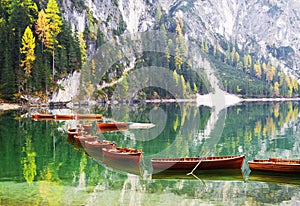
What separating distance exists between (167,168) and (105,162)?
22.0 feet

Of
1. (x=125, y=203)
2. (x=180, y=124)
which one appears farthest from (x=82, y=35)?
(x=125, y=203)

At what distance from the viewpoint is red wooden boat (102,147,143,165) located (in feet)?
112

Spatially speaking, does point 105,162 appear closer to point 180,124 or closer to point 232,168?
point 232,168

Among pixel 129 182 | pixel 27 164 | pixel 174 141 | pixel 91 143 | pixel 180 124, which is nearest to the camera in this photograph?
pixel 129 182

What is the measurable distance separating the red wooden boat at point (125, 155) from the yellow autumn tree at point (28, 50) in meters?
79.0

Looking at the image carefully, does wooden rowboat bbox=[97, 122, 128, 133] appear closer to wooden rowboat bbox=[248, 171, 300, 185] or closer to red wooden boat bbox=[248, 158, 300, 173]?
red wooden boat bbox=[248, 158, 300, 173]

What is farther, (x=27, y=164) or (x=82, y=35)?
(x=82, y=35)

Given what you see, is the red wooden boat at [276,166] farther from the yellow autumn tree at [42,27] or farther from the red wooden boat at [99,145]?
the yellow autumn tree at [42,27]

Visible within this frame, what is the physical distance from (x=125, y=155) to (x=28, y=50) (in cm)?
8399

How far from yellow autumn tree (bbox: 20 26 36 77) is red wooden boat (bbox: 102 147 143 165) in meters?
79.0

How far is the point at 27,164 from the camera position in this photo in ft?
114

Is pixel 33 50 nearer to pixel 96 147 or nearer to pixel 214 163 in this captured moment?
pixel 96 147

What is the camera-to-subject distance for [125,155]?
1371 inches

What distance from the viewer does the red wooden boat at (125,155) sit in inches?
1348
